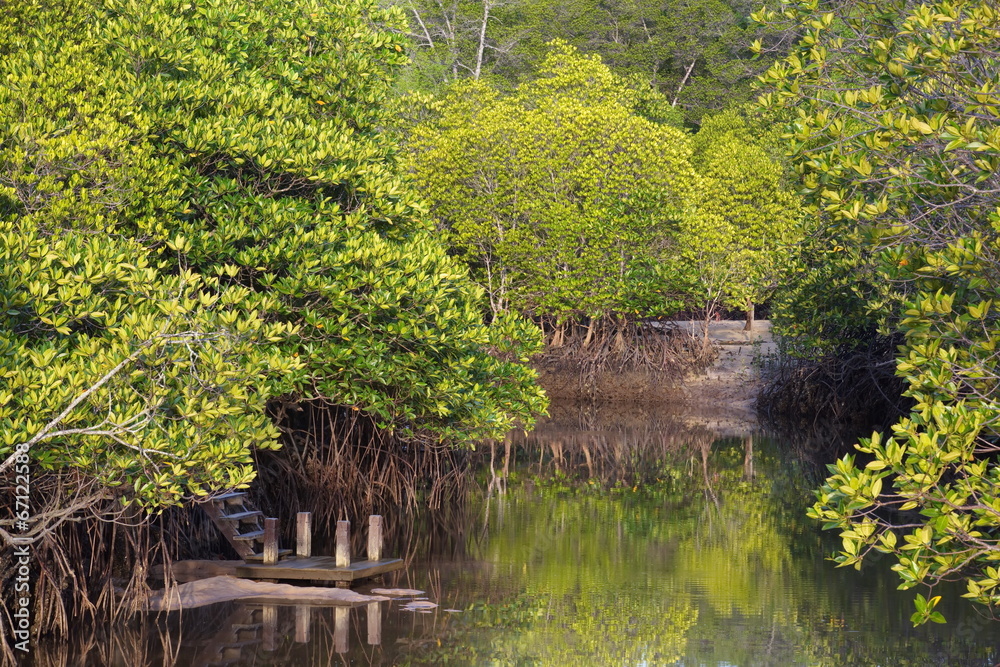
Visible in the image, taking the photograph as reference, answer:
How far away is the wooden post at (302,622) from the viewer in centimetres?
1002

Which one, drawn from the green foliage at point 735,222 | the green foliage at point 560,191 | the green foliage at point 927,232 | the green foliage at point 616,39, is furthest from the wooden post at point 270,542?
the green foliage at point 616,39

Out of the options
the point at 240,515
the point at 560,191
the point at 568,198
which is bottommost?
the point at 240,515

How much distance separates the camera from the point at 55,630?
960 cm

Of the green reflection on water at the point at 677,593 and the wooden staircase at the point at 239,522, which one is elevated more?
the wooden staircase at the point at 239,522

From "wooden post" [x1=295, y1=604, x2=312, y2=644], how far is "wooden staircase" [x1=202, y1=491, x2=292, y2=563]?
3.55 ft

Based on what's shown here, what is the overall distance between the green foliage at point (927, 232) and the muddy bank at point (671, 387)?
67.8 ft

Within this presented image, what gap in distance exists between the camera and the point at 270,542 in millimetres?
11578

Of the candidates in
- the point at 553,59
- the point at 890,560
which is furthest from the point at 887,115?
the point at 553,59

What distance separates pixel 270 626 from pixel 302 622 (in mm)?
275

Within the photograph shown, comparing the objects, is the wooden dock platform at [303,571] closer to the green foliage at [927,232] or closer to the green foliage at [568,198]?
the green foliage at [927,232]

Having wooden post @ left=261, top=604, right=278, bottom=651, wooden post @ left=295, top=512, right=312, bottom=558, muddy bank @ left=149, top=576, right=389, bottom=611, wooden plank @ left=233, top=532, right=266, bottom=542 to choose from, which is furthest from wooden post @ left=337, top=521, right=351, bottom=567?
wooden post @ left=261, top=604, right=278, bottom=651

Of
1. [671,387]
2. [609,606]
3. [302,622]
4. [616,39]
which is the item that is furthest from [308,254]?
[616,39]

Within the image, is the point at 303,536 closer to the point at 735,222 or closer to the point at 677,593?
the point at 677,593

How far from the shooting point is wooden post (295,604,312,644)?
32.9ft
